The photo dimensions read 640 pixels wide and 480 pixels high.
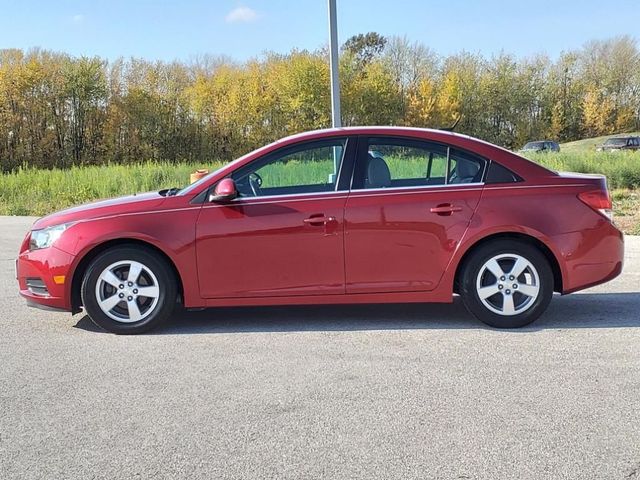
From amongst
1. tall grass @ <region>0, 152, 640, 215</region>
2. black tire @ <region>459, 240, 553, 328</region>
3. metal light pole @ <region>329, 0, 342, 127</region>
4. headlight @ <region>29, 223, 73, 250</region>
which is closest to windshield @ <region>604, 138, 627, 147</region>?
tall grass @ <region>0, 152, 640, 215</region>

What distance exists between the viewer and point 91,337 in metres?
5.40

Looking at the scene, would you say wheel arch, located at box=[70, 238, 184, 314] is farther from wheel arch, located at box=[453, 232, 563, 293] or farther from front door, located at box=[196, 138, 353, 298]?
wheel arch, located at box=[453, 232, 563, 293]

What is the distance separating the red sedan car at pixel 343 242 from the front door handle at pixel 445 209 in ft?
0.04

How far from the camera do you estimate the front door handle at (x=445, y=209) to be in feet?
17.4

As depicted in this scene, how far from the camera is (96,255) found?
17.6ft

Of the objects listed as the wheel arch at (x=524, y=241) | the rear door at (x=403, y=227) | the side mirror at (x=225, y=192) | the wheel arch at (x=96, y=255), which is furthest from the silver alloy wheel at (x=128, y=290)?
the wheel arch at (x=524, y=241)

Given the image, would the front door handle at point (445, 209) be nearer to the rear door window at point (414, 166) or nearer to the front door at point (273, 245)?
the rear door window at point (414, 166)

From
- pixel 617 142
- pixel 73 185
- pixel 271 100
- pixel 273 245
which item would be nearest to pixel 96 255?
pixel 273 245

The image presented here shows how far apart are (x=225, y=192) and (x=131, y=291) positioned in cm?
113

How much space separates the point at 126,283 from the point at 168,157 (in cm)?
4428

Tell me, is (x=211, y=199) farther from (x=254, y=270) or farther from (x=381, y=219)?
(x=381, y=219)

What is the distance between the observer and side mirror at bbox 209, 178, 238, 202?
5191 millimetres

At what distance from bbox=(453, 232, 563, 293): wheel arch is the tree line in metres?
42.6

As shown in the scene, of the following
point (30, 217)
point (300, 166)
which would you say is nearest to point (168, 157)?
point (30, 217)
